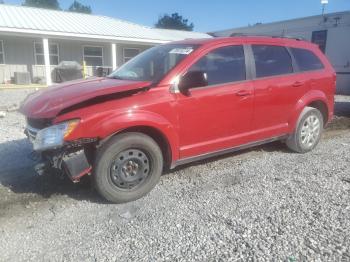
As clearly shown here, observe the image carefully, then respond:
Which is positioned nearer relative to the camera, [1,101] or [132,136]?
[132,136]

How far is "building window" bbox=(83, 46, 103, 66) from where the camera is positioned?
20.8 meters

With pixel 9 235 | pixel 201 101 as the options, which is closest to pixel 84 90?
Result: pixel 201 101

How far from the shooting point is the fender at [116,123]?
3.54 meters

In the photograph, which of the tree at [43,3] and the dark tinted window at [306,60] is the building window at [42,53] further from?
the tree at [43,3]

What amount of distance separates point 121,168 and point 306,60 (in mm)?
3692

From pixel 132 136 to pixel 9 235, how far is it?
1574 millimetres

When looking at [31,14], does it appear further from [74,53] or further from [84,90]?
[84,90]

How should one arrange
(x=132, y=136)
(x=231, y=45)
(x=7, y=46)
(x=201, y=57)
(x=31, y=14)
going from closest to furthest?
1. (x=132, y=136)
2. (x=201, y=57)
3. (x=231, y=45)
4. (x=7, y=46)
5. (x=31, y=14)

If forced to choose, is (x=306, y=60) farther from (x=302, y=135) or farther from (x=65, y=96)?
(x=65, y=96)

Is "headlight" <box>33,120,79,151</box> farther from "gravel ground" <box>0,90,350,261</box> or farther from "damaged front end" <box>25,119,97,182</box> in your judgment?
"gravel ground" <box>0,90,350,261</box>

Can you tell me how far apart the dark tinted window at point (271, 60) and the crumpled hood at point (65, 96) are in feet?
6.03

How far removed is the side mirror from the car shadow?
5.45 ft

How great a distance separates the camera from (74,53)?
66.3 ft

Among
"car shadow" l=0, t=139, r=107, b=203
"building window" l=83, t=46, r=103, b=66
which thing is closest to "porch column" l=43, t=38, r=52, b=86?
"building window" l=83, t=46, r=103, b=66
